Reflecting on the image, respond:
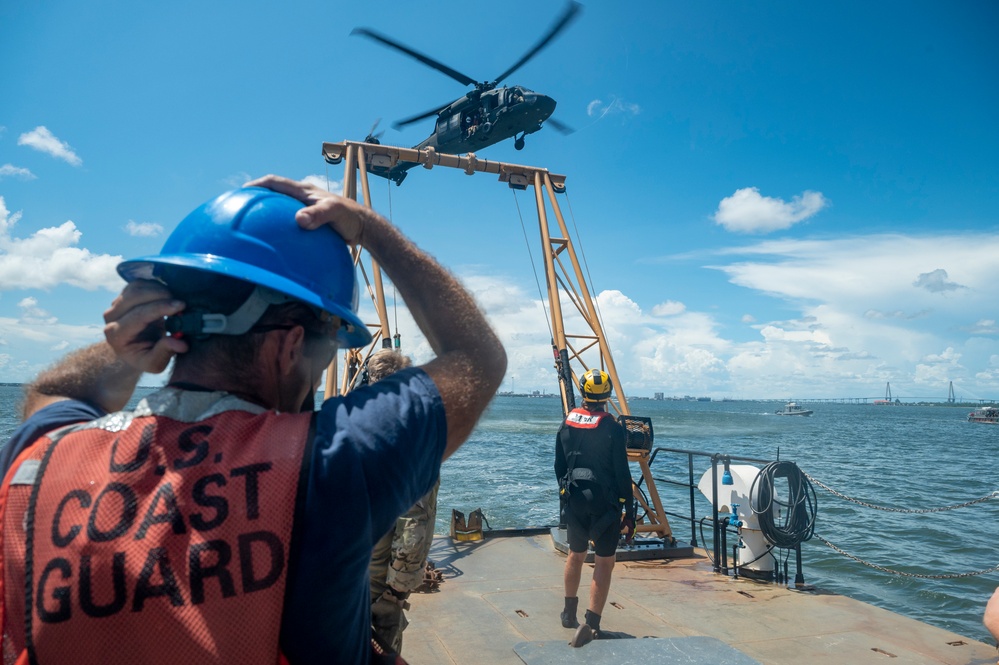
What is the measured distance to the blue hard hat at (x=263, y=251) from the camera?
47.8 inches

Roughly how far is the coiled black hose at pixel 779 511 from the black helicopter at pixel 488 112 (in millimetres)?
11005

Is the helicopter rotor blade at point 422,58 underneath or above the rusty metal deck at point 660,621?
above

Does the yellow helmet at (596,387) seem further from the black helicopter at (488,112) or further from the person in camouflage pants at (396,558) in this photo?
the black helicopter at (488,112)

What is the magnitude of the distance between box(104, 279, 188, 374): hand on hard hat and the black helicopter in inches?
573

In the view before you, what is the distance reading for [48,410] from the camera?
4.54 ft

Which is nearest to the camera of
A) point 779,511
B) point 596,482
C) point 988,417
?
point 596,482

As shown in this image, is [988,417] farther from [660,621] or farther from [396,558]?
[396,558]

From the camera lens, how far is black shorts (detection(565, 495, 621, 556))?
5348 mm

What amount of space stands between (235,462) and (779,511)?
24.3ft

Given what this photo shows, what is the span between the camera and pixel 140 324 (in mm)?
1266

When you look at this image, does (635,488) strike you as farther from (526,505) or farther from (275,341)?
(526,505)

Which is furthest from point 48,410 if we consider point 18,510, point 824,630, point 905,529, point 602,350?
point 905,529

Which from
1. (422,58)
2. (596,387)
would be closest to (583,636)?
(596,387)

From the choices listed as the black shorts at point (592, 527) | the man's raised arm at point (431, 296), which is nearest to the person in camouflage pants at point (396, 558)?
the black shorts at point (592, 527)
